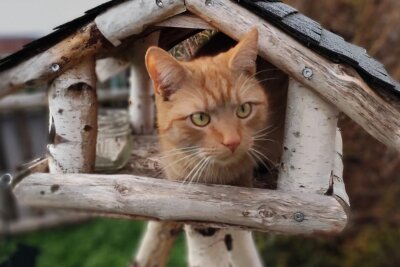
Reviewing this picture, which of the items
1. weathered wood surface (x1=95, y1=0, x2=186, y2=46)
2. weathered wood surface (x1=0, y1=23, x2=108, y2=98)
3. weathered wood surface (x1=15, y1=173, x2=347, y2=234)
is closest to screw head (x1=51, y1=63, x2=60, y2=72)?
weathered wood surface (x1=0, y1=23, x2=108, y2=98)

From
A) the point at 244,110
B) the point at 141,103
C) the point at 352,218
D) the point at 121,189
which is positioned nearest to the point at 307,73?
the point at 244,110

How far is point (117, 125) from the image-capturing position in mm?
1548

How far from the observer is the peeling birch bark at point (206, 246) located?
1268mm

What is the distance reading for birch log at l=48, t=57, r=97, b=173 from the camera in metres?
1.15

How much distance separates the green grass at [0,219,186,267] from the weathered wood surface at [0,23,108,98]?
1.71 meters

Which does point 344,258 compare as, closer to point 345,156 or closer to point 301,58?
point 345,156

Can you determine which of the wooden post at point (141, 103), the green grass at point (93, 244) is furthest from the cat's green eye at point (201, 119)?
the green grass at point (93, 244)

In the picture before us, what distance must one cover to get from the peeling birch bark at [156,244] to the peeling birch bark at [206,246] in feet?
0.52

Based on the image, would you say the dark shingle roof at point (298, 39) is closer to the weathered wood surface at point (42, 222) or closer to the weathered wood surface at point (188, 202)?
the weathered wood surface at point (188, 202)

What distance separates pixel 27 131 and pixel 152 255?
1.88m

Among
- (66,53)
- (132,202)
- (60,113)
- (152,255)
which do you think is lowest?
(152,255)

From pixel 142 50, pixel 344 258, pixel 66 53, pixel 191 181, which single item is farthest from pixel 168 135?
pixel 344 258

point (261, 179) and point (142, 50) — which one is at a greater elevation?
point (142, 50)

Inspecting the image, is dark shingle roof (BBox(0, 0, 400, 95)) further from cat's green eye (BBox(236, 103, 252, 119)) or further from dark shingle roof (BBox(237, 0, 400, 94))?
cat's green eye (BBox(236, 103, 252, 119))
